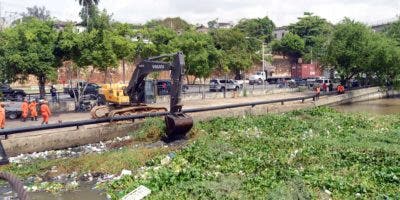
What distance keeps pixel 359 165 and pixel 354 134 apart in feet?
22.7

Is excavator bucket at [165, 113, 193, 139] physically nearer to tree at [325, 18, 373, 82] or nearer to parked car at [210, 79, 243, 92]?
parked car at [210, 79, 243, 92]

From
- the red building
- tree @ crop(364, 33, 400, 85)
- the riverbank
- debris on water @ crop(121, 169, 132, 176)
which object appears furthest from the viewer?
the red building

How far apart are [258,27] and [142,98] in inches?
3126

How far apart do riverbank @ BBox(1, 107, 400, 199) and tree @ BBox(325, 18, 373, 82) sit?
92.1 feet

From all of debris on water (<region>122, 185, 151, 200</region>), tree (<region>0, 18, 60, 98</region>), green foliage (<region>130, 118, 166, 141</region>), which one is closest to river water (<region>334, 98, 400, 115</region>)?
green foliage (<region>130, 118, 166, 141</region>)

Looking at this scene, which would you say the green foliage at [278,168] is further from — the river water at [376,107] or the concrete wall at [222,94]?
the river water at [376,107]

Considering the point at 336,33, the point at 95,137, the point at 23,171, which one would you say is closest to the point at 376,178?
the point at 23,171

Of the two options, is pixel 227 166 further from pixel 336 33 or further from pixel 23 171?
pixel 336 33

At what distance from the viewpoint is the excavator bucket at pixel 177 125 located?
1825 centimetres

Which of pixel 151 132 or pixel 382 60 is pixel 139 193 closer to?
pixel 151 132

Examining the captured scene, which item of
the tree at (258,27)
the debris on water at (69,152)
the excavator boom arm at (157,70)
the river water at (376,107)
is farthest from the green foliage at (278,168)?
the tree at (258,27)

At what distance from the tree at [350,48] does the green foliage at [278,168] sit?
28.6 m

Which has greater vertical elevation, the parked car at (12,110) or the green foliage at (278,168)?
the parked car at (12,110)

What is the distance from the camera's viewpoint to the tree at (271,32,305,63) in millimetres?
84938
